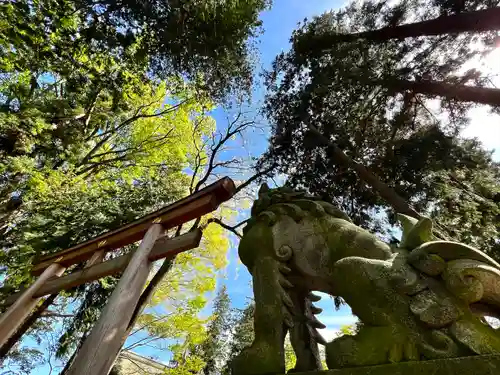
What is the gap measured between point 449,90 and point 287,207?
206 inches

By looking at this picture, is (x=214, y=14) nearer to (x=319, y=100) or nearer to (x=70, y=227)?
(x=319, y=100)

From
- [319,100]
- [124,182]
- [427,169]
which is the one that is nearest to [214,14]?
[319,100]

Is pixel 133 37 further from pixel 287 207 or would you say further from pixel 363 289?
pixel 363 289

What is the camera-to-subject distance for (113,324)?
11.2 feet

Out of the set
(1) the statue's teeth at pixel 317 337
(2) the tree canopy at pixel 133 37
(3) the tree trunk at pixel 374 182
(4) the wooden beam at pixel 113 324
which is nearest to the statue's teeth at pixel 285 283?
(1) the statue's teeth at pixel 317 337

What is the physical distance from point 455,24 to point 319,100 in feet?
9.13

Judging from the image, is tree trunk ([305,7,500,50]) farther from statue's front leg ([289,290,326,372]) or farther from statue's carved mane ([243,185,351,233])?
statue's front leg ([289,290,326,372])

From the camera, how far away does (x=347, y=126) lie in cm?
696

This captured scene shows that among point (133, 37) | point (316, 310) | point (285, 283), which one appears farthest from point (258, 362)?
point (133, 37)

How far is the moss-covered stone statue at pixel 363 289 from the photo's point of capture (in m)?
1.55

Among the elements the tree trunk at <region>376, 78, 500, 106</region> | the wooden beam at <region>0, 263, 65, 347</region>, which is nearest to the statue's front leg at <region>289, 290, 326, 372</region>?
the tree trunk at <region>376, 78, 500, 106</region>

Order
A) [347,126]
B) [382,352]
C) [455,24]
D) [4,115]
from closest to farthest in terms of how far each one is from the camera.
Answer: [382,352] < [455,24] < [4,115] < [347,126]

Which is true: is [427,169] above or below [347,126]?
below

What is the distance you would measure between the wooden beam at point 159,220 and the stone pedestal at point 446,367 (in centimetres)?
330
